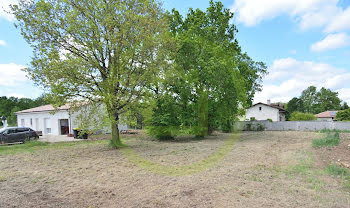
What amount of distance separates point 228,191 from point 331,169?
405 centimetres

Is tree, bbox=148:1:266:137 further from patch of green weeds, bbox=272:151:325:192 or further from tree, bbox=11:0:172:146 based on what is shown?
patch of green weeds, bbox=272:151:325:192

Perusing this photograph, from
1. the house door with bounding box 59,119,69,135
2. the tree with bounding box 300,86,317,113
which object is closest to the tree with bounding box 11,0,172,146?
the house door with bounding box 59,119,69,135

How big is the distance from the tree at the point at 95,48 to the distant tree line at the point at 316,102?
59.3m

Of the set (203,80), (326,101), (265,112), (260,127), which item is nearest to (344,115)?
(265,112)

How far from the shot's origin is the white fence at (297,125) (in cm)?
Answer: 2417

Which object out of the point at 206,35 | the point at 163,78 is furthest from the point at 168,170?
the point at 206,35

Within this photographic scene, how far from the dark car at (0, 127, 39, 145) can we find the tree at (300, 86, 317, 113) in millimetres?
70158

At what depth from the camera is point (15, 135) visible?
15.8m

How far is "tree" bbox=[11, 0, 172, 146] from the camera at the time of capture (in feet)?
32.2

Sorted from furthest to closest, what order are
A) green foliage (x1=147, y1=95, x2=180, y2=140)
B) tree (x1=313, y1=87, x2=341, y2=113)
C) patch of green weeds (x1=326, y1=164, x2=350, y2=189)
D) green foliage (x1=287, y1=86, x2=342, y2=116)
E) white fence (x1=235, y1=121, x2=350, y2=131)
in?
1. tree (x1=313, y1=87, x2=341, y2=113)
2. green foliage (x1=287, y1=86, x2=342, y2=116)
3. white fence (x1=235, y1=121, x2=350, y2=131)
4. green foliage (x1=147, y1=95, x2=180, y2=140)
5. patch of green weeds (x1=326, y1=164, x2=350, y2=189)

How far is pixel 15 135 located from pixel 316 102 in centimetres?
7544

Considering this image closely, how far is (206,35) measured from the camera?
17750 millimetres

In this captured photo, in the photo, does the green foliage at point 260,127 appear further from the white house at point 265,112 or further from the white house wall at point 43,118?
the white house wall at point 43,118

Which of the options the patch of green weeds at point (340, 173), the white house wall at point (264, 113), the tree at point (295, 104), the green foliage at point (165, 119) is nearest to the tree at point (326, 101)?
the tree at point (295, 104)
